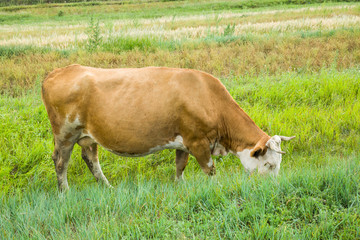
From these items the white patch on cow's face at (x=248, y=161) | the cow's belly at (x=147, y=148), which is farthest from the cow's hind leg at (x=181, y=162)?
the white patch on cow's face at (x=248, y=161)

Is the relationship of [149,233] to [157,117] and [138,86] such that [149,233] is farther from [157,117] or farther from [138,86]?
[138,86]

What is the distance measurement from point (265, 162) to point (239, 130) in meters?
0.53

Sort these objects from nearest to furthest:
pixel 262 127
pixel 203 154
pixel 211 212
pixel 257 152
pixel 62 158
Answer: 1. pixel 211 212
2. pixel 257 152
3. pixel 203 154
4. pixel 62 158
5. pixel 262 127

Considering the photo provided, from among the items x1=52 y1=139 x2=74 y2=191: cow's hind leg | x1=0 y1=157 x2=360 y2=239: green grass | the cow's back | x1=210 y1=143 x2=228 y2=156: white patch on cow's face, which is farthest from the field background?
the cow's back

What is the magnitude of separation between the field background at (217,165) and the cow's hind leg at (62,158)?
17 centimetres

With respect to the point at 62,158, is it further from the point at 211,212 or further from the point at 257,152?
the point at 257,152

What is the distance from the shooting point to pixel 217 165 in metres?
5.44

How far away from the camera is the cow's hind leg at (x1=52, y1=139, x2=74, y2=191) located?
4.74 meters

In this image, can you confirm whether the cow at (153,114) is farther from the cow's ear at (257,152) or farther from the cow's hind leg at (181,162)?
the cow's hind leg at (181,162)

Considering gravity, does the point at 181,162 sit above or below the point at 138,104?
below

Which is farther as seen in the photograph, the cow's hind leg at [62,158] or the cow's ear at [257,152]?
the cow's hind leg at [62,158]

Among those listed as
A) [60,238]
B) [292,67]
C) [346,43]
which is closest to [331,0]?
[346,43]

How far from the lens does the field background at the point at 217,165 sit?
2.99m

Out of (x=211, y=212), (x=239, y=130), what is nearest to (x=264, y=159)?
(x=239, y=130)
